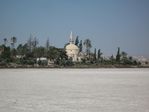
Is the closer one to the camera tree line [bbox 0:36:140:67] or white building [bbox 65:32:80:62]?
tree line [bbox 0:36:140:67]

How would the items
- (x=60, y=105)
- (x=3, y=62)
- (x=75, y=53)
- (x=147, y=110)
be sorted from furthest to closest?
(x=75, y=53) < (x=3, y=62) < (x=60, y=105) < (x=147, y=110)

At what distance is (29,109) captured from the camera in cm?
1148

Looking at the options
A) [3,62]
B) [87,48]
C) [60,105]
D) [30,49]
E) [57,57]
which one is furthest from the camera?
[87,48]

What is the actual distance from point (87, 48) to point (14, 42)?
2921 cm

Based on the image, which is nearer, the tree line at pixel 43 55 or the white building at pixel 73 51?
the tree line at pixel 43 55

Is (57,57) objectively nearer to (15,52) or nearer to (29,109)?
(15,52)

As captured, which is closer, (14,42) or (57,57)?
(57,57)

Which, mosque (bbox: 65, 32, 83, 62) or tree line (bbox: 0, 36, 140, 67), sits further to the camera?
mosque (bbox: 65, 32, 83, 62)

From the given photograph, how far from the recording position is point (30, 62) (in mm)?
89938

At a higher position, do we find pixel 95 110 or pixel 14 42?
pixel 14 42

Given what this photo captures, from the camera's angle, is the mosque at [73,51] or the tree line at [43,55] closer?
the tree line at [43,55]

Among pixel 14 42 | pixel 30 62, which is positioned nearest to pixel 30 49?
pixel 14 42

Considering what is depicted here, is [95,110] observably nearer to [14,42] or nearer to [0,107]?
[0,107]

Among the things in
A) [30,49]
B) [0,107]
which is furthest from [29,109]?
[30,49]
